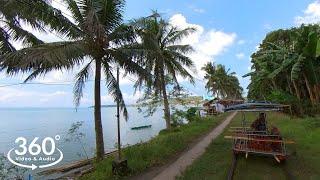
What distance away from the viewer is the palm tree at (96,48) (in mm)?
13508

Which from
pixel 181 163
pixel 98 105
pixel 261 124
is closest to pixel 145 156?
pixel 181 163

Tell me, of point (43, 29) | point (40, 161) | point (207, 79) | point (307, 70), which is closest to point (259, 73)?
point (307, 70)

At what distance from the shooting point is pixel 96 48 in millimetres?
14547

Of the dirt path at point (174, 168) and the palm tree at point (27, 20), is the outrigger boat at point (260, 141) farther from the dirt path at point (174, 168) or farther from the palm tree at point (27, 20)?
the palm tree at point (27, 20)

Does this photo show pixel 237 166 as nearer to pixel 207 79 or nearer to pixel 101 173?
pixel 101 173

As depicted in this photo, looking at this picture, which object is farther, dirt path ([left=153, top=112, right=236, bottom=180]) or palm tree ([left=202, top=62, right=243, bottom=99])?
palm tree ([left=202, top=62, right=243, bottom=99])

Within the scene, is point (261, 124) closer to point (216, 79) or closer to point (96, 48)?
point (96, 48)

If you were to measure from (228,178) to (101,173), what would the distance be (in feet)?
14.2

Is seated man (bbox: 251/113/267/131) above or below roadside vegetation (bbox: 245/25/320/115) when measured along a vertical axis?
below

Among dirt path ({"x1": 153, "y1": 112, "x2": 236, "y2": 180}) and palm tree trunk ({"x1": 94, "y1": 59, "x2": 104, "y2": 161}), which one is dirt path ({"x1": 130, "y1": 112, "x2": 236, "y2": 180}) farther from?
palm tree trunk ({"x1": 94, "y1": 59, "x2": 104, "y2": 161})

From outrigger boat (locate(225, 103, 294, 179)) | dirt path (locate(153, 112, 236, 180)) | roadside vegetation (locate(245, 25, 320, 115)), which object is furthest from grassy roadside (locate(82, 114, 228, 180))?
roadside vegetation (locate(245, 25, 320, 115))

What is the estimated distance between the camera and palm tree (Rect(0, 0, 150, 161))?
532 inches

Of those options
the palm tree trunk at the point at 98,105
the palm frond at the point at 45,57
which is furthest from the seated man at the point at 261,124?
the palm frond at the point at 45,57

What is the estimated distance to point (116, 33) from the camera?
15250 mm
